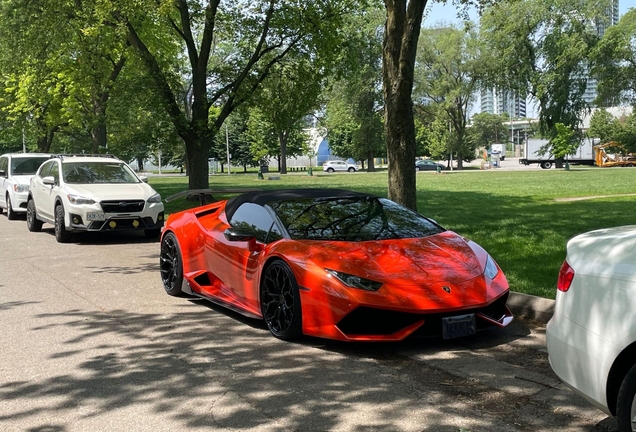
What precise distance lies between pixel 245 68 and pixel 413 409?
16.4 m

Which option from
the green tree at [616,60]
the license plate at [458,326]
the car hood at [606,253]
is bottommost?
the license plate at [458,326]

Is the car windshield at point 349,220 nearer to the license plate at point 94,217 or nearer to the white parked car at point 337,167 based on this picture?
the license plate at point 94,217

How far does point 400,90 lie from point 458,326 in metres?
5.51

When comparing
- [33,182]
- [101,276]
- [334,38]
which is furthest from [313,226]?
[334,38]

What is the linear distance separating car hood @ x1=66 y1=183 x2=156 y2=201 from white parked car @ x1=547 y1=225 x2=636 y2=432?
32.3 ft

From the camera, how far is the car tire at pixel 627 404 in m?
2.98

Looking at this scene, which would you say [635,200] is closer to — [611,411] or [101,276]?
[101,276]

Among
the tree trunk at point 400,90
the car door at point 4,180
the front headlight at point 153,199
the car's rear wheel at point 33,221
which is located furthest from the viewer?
the car door at point 4,180

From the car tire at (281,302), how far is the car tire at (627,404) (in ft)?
9.15

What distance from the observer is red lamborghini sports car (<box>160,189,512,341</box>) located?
5.04m

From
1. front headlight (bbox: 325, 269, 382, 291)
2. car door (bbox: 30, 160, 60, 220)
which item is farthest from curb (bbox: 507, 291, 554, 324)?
car door (bbox: 30, 160, 60, 220)

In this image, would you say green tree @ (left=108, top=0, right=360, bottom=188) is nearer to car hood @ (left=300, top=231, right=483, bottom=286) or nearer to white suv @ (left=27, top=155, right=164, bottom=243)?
white suv @ (left=27, top=155, right=164, bottom=243)

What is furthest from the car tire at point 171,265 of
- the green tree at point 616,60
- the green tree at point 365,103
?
the green tree at point 616,60

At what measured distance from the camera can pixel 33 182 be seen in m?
14.3
